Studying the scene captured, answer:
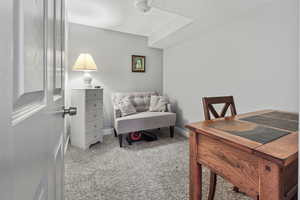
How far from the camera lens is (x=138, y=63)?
3.59 meters

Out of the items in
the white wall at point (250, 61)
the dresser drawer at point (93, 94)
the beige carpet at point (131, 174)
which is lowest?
the beige carpet at point (131, 174)

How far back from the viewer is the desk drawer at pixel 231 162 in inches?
28.7

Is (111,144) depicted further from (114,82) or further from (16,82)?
(16,82)

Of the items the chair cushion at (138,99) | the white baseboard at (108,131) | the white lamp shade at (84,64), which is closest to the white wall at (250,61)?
the chair cushion at (138,99)

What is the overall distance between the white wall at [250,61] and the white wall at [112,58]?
3.37 feet

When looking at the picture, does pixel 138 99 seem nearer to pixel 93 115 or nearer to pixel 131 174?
pixel 93 115

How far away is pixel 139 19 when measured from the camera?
2.72 meters

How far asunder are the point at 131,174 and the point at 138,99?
1.79 meters

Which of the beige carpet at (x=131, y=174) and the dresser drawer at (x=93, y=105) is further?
the dresser drawer at (x=93, y=105)

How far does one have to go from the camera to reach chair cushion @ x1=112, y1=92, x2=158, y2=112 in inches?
124

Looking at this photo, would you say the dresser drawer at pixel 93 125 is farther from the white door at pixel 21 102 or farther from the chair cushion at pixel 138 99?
the white door at pixel 21 102

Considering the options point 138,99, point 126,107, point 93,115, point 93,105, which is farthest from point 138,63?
point 93,115

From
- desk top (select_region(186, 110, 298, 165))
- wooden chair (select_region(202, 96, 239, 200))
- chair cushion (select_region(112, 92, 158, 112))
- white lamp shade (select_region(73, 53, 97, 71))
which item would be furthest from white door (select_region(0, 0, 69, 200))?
chair cushion (select_region(112, 92, 158, 112))

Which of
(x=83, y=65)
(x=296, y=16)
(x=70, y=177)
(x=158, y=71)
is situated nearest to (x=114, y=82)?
(x=83, y=65)
